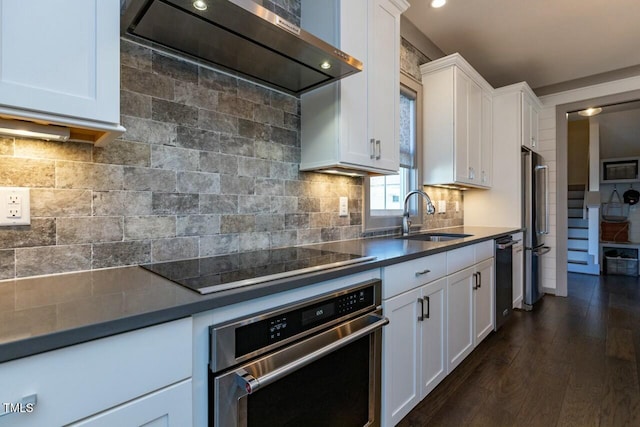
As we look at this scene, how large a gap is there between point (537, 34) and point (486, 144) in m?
1.05

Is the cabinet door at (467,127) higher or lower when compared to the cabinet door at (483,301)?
higher

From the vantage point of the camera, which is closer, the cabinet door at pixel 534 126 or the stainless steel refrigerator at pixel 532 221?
the stainless steel refrigerator at pixel 532 221

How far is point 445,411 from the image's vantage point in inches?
68.6

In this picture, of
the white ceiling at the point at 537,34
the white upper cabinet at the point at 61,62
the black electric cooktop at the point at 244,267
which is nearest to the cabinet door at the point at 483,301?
the black electric cooktop at the point at 244,267

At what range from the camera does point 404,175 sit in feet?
9.39

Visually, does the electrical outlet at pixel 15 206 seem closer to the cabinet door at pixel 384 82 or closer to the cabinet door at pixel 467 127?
the cabinet door at pixel 384 82

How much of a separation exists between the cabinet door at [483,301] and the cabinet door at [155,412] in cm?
209

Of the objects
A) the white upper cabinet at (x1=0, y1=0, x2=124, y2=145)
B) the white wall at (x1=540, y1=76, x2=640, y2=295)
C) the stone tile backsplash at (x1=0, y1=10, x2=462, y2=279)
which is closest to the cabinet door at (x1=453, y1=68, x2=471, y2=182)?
the stone tile backsplash at (x1=0, y1=10, x2=462, y2=279)

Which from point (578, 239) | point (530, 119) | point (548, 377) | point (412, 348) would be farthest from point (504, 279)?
point (578, 239)

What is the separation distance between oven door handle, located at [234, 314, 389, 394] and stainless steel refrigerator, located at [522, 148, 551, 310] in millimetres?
2937

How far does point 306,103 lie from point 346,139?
34cm

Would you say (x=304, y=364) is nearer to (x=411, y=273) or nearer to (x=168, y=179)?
(x=411, y=273)

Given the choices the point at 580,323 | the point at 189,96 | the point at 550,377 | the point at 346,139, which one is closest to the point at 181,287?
the point at 189,96

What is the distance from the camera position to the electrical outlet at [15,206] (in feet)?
3.26
